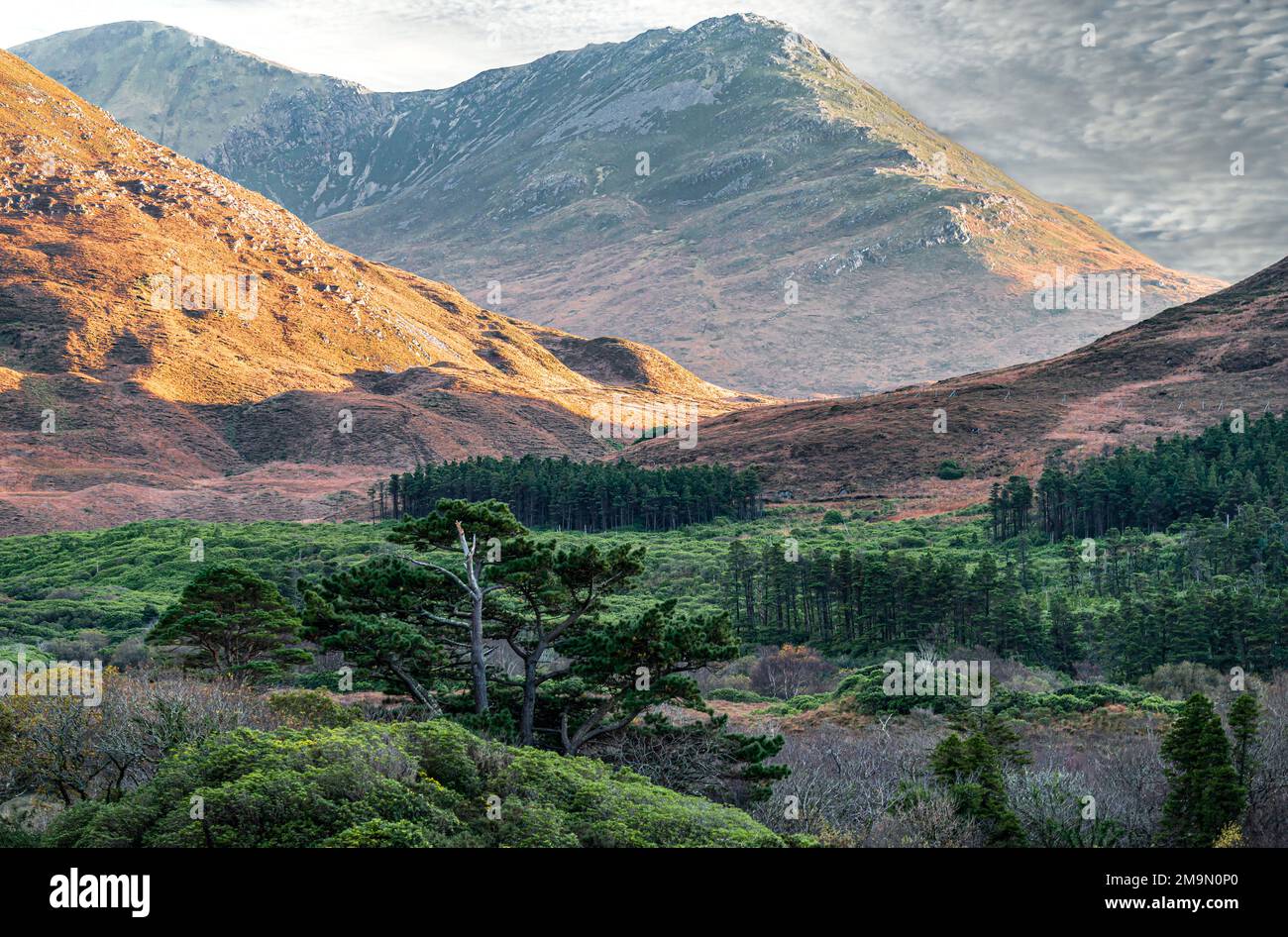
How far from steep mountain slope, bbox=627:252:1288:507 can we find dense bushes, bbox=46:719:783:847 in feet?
199

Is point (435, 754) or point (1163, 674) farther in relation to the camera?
point (1163, 674)

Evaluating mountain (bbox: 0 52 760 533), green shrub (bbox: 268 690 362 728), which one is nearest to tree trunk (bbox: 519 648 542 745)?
green shrub (bbox: 268 690 362 728)

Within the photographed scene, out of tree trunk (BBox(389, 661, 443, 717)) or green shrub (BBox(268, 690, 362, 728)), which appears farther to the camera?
tree trunk (BBox(389, 661, 443, 717))

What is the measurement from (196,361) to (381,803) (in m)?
108

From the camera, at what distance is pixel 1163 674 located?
3481 cm

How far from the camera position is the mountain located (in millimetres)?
94125

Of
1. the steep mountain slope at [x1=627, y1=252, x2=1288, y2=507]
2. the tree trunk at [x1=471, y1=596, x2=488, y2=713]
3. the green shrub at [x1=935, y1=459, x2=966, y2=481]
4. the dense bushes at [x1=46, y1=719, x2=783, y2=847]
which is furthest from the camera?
the steep mountain slope at [x1=627, y1=252, x2=1288, y2=507]

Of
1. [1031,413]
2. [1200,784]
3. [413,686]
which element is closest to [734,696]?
[413,686]

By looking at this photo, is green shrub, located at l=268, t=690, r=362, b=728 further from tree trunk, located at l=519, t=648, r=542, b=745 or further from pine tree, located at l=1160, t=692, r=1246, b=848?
pine tree, located at l=1160, t=692, r=1246, b=848

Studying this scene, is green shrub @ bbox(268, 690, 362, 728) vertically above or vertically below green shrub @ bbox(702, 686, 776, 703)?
above

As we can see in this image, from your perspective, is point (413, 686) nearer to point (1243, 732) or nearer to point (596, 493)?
point (1243, 732)
